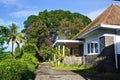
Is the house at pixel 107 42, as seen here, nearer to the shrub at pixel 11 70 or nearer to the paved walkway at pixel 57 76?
the paved walkway at pixel 57 76

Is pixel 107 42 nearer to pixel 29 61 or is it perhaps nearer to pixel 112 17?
pixel 112 17

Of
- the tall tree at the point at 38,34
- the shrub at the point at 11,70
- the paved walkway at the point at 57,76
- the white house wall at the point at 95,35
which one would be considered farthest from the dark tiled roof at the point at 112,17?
the tall tree at the point at 38,34

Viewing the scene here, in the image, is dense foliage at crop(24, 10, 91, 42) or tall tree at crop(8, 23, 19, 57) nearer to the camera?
tall tree at crop(8, 23, 19, 57)

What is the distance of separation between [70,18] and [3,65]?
54141 millimetres

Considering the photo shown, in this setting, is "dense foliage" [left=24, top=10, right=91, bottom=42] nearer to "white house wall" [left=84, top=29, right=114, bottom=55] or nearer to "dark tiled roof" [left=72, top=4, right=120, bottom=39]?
"white house wall" [left=84, top=29, right=114, bottom=55]

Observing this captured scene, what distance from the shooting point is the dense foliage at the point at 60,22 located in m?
55.7

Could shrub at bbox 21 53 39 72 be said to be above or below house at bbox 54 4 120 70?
below

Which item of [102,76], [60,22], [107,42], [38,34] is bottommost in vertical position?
[102,76]

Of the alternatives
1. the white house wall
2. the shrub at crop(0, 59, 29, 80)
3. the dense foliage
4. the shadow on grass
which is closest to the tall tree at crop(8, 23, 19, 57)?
the dense foliage

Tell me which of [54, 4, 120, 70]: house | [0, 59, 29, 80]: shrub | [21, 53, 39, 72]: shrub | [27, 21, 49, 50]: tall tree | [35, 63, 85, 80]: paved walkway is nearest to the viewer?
[0, 59, 29, 80]: shrub

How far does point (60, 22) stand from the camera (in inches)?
2386

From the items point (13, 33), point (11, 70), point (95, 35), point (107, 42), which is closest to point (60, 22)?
point (13, 33)

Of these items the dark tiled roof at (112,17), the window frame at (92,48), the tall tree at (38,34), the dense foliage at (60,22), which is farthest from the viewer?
the dense foliage at (60,22)

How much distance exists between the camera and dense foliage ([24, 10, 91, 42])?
5569cm
